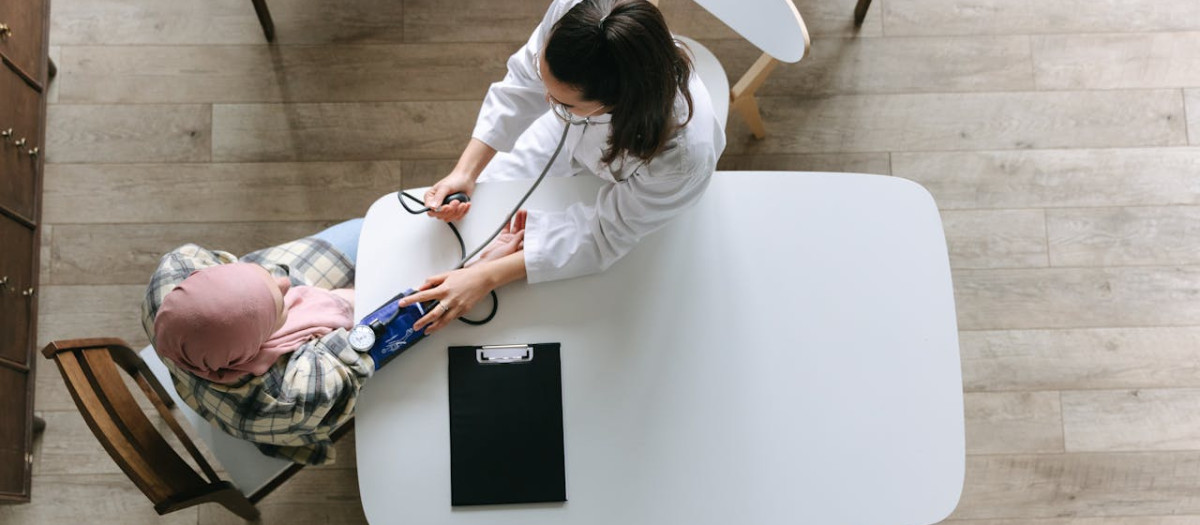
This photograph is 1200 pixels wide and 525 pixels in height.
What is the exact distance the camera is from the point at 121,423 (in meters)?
1.21

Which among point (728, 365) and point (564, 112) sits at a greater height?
point (564, 112)

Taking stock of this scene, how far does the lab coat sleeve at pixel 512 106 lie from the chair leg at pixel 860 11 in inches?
39.2

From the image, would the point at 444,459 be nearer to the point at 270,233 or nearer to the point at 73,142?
the point at 270,233

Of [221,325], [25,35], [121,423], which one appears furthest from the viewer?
[25,35]

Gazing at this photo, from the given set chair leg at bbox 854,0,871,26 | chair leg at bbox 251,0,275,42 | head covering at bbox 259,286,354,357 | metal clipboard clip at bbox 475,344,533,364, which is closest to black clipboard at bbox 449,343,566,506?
metal clipboard clip at bbox 475,344,533,364

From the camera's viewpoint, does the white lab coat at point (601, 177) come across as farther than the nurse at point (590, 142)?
Yes

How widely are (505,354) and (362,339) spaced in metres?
0.20

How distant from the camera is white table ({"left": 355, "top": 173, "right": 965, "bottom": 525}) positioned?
121 cm

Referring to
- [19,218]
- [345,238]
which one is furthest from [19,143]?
[345,238]

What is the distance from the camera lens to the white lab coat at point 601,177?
1.16 metres

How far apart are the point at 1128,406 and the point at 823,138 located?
0.94 meters

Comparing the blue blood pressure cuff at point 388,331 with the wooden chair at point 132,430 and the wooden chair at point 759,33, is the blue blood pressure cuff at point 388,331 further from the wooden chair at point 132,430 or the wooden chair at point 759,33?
the wooden chair at point 759,33

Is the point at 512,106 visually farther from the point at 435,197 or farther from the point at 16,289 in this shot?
the point at 16,289

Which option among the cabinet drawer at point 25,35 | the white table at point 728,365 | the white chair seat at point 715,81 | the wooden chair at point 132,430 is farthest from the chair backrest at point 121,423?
the white chair seat at point 715,81
